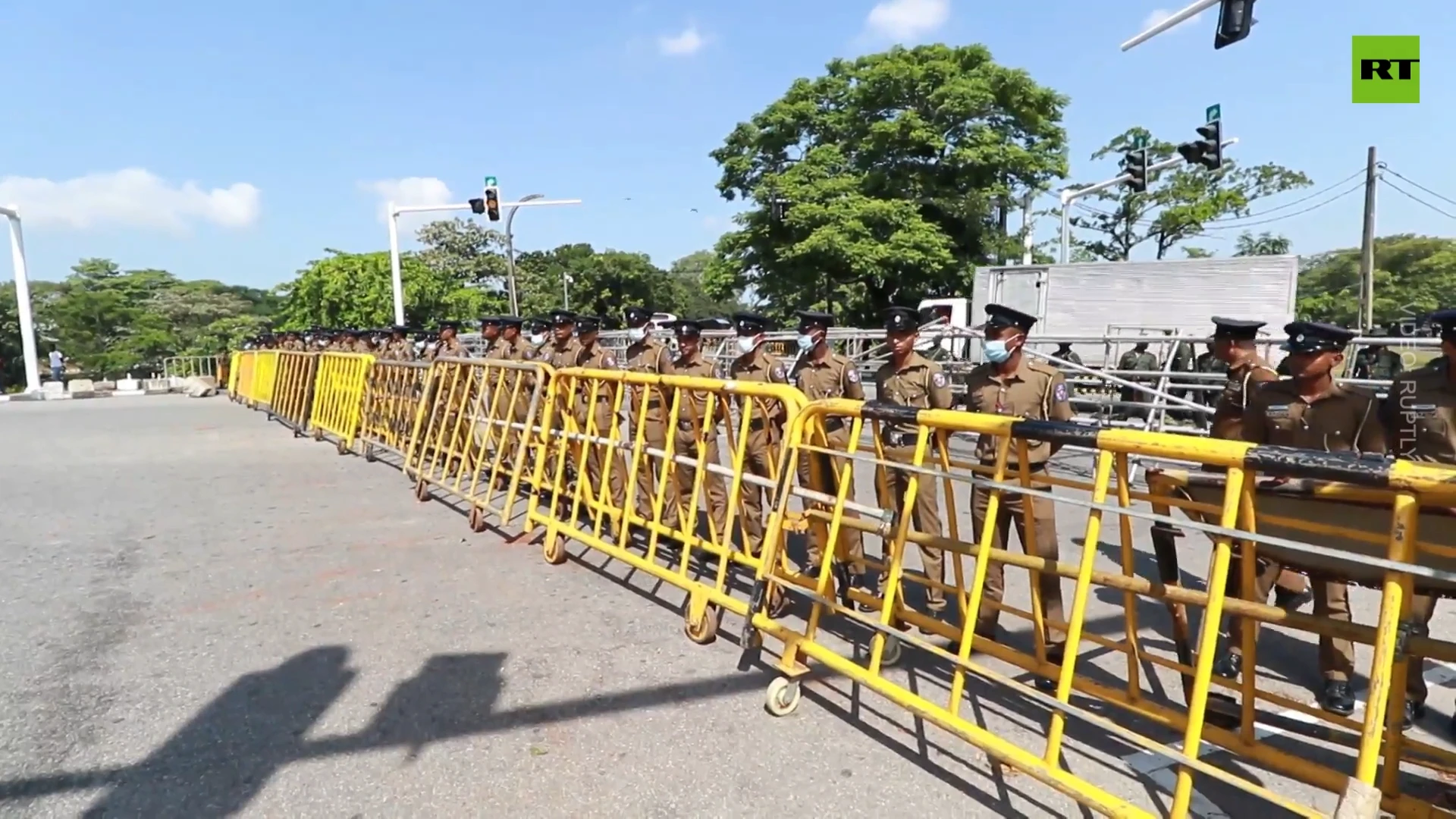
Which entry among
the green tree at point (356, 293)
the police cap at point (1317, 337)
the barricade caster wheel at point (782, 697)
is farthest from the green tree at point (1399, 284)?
the barricade caster wheel at point (782, 697)

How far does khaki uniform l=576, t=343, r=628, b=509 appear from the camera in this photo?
550 cm

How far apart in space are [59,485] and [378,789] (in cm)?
838

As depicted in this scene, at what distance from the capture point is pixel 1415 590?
223 cm

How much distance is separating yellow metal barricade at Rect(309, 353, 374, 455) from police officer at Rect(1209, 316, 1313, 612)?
352 inches

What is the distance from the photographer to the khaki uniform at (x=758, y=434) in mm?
4461

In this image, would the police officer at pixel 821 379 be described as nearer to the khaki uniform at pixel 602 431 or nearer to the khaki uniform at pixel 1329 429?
the khaki uniform at pixel 602 431

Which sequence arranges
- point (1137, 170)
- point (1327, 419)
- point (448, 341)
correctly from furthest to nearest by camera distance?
point (1137, 170)
point (448, 341)
point (1327, 419)

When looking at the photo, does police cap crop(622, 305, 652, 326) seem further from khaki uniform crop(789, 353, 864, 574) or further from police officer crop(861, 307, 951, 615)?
police officer crop(861, 307, 951, 615)

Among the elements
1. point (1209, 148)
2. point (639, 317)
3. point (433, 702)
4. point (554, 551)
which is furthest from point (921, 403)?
point (1209, 148)

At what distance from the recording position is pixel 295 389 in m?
13.8

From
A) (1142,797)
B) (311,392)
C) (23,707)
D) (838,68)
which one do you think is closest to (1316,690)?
(1142,797)

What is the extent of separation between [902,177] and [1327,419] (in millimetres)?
22955

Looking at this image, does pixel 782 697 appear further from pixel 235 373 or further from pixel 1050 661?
pixel 235 373

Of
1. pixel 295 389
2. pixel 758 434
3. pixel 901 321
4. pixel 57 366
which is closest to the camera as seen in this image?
pixel 901 321
